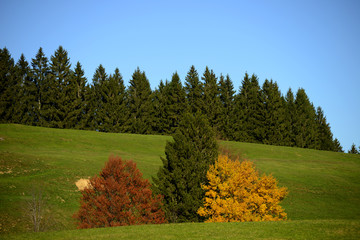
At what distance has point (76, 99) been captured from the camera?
80.1m

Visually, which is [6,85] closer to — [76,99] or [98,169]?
[76,99]

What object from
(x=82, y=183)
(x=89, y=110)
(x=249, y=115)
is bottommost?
(x=82, y=183)

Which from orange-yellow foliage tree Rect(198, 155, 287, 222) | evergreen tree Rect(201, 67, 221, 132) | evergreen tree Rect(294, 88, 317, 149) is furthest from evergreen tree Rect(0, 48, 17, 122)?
evergreen tree Rect(294, 88, 317, 149)

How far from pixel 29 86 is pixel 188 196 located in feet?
215

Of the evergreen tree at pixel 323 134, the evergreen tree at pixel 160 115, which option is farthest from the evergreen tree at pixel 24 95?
the evergreen tree at pixel 323 134

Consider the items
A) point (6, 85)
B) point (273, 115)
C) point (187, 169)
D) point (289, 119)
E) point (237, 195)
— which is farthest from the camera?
point (289, 119)

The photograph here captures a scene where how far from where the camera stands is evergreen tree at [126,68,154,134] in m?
86.7

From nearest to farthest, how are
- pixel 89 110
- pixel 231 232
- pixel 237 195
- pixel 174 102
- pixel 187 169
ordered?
pixel 231 232
pixel 237 195
pixel 187 169
pixel 89 110
pixel 174 102

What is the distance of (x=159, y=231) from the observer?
1688 cm

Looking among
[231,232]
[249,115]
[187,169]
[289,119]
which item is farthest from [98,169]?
[289,119]

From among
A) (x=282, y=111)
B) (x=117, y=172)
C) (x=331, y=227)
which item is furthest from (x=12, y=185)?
(x=282, y=111)

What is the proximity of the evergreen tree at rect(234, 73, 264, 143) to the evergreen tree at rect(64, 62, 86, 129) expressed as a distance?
130 ft

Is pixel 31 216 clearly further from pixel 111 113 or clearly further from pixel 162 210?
pixel 111 113

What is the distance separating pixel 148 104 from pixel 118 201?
214 ft
